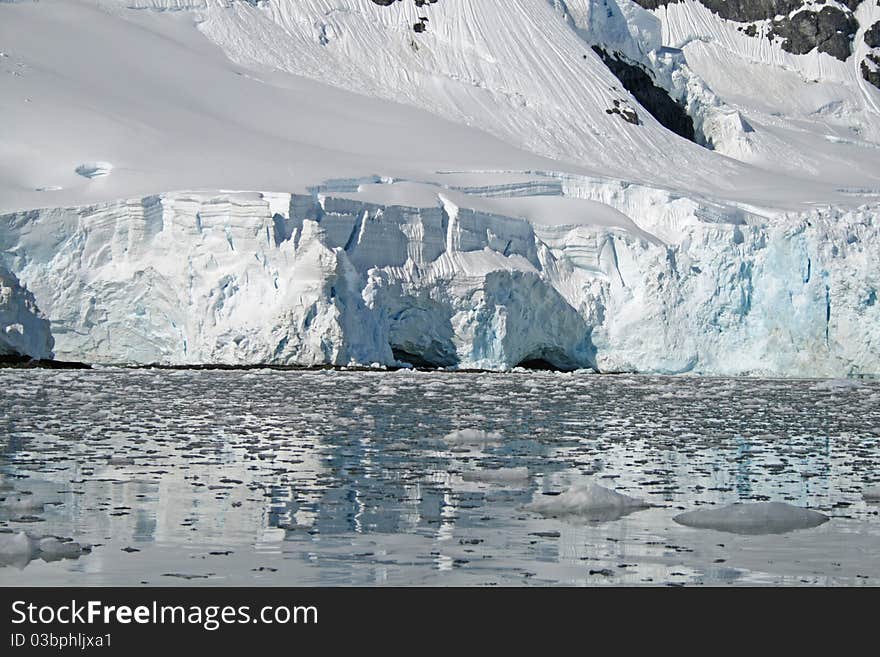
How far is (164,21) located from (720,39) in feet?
92.8

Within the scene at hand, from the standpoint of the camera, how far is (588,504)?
9.09 m

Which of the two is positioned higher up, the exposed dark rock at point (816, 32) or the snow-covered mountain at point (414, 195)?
the exposed dark rock at point (816, 32)

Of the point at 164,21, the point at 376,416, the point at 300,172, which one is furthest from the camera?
the point at 164,21

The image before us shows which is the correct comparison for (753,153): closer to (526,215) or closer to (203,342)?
(526,215)

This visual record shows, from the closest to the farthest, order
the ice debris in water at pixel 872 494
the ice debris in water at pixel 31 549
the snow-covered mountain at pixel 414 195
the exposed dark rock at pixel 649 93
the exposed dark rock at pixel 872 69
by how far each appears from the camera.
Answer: the ice debris in water at pixel 31 549
the ice debris in water at pixel 872 494
the snow-covered mountain at pixel 414 195
the exposed dark rock at pixel 649 93
the exposed dark rock at pixel 872 69

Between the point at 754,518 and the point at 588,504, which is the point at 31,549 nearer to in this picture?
the point at 588,504

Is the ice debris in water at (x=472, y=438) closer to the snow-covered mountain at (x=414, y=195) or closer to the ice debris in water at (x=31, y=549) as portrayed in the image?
the ice debris in water at (x=31, y=549)

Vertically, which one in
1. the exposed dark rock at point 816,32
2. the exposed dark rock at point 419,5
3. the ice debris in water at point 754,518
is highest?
the exposed dark rock at point 816,32

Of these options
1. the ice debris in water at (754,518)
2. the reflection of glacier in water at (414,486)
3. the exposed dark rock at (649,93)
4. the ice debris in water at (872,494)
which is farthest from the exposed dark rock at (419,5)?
the ice debris in water at (754,518)

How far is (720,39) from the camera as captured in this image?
208 feet

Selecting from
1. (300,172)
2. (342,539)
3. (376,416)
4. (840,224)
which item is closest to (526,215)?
(300,172)

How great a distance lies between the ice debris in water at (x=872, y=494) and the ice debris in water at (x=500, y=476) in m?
2.59

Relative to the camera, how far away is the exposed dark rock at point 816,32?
62.8m

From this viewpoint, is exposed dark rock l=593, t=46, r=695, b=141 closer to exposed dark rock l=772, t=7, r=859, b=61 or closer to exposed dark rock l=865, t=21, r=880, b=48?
exposed dark rock l=772, t=7, r=859, b=61
